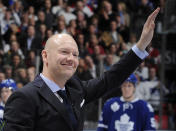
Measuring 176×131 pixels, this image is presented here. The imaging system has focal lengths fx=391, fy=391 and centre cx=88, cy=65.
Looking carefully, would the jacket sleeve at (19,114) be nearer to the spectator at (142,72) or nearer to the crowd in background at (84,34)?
the crowd in background at (84,34)

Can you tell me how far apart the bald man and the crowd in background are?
15.9ft

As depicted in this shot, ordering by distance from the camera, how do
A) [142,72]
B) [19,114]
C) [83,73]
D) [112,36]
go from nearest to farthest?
[19,114] < [83,73] < [142,72] < [112,36]

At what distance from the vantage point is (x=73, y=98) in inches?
88.6

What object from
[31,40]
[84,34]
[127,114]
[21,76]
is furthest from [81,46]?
[127,114]

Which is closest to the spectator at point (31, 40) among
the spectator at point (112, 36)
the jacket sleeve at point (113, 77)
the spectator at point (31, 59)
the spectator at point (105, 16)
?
the spectator at point (31, 59)

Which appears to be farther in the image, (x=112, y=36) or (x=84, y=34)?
(x=112, y=36)

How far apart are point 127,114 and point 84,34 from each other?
5110mm

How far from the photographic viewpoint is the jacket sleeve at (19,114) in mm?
1945

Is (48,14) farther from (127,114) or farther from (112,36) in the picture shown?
(127,114)

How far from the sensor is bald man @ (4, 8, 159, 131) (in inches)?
78.2

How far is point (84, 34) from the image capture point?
9.99m

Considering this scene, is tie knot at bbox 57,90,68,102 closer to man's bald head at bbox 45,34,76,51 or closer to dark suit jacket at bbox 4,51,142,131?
dark suit jacket at bbox 4,51,142,131

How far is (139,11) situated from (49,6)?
10.4ft

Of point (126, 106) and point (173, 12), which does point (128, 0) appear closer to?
point (173, 12)
